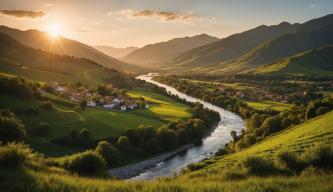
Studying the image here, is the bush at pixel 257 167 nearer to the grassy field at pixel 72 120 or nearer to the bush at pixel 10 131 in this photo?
the bush at pixel 10 131

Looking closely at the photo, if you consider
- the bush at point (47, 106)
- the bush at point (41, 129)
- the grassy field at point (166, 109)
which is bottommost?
the bush at point (41, 129)

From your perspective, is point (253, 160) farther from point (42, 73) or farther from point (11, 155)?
point (42, 73)

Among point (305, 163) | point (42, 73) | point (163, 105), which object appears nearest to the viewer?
point (305, 163)

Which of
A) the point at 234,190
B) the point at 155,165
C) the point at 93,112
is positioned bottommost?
the point at 155,165

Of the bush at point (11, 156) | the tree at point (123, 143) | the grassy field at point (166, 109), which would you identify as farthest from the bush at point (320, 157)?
the grassy field at point (166, 109)

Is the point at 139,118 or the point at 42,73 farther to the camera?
the point at 42,73

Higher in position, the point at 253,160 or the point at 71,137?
the point at 253,160

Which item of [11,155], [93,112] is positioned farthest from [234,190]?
[93,112]
